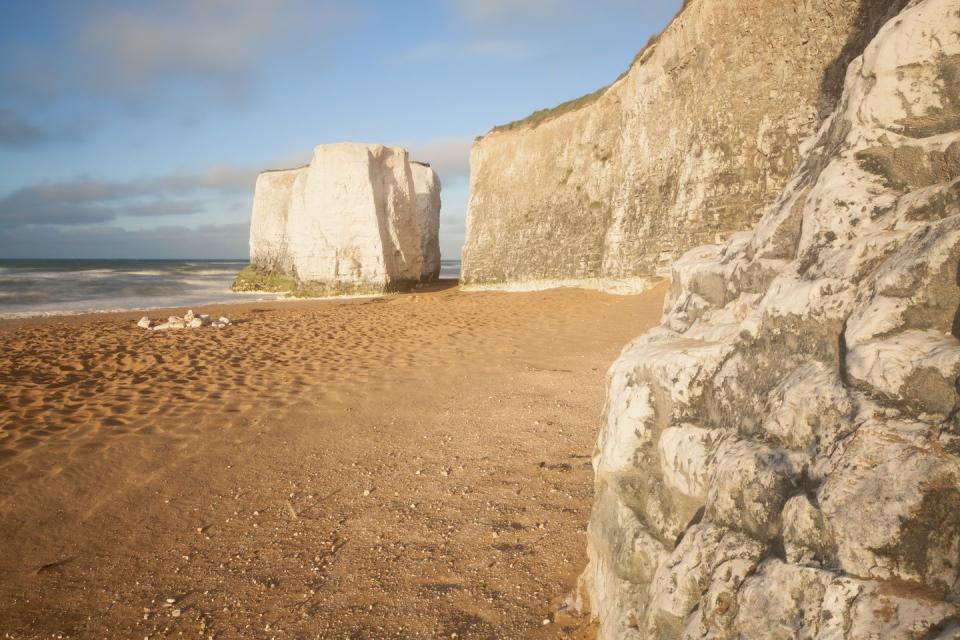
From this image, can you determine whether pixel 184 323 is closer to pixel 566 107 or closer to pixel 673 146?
pixel 673 146

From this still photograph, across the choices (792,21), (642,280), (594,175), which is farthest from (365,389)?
(594,175)

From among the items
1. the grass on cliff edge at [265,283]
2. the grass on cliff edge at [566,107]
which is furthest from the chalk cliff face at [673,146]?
the grass on cliff edge at [265,283]

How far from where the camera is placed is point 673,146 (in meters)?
13.4

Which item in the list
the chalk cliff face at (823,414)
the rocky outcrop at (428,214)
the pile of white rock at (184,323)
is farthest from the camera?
the rocky outcrop at (428,214)

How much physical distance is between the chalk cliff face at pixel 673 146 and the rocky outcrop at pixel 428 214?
283 inches

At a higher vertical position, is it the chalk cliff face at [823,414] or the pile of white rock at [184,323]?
the chalk cliff face at [823,414]

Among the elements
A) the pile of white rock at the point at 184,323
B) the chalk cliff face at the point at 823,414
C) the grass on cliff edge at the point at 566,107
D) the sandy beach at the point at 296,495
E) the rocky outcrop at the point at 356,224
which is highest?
the grass on cliff edge at the point at 566,107

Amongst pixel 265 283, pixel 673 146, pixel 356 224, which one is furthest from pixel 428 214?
pixel 673 146

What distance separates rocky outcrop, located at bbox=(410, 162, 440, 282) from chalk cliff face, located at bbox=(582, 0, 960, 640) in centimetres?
2603

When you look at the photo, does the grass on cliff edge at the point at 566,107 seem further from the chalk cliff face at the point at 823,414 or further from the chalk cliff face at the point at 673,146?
the chalk cliff face at the point at 823,414

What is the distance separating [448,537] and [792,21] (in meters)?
12.0

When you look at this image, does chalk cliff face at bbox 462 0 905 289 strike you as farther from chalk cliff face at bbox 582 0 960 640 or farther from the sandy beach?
chalk cliff face at bbox 582 0 960 640

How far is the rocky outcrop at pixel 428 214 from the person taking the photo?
28231 mm

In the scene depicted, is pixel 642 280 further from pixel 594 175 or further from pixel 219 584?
pixel 219 584
